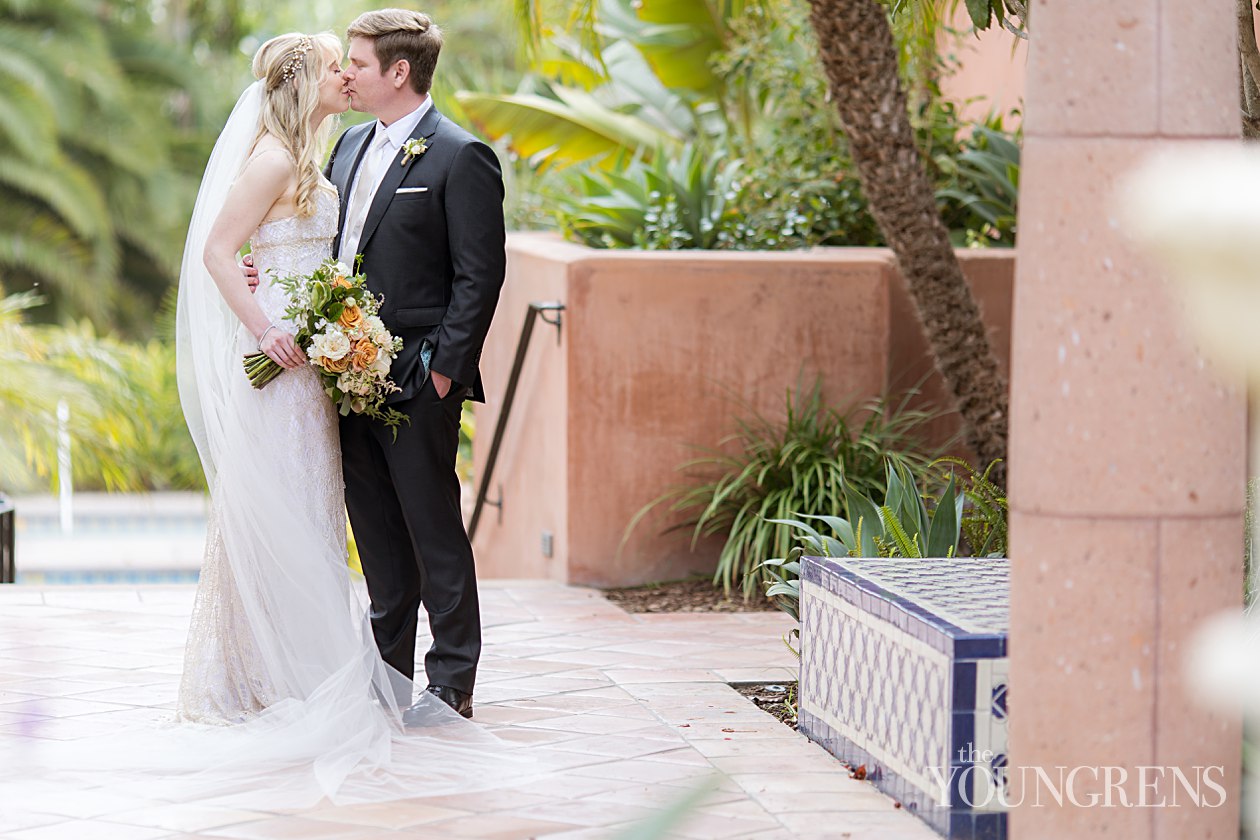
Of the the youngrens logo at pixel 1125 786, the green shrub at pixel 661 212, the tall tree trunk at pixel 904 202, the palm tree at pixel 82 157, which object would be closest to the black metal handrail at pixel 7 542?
the green shrub at pixel 661 212

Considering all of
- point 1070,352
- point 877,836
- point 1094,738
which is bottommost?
point 877,836

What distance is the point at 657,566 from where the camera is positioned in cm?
771

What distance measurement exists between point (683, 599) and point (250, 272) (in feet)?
10.6

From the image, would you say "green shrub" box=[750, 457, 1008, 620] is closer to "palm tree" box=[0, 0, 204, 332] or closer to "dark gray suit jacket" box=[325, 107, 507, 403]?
"dark gray suit jacket" box=[325, 107, 507, 403]

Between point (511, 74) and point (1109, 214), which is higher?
point (511, 74)

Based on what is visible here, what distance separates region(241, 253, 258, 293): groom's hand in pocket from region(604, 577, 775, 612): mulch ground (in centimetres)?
292

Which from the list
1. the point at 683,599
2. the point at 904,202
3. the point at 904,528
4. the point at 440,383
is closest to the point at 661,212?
the point at 904,202

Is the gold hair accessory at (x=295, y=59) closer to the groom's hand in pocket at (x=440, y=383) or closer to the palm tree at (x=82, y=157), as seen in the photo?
the groom's hand in pocket at (x=440, y=383)

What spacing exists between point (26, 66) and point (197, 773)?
18.7m

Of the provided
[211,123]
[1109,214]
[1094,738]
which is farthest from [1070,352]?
[211,123]

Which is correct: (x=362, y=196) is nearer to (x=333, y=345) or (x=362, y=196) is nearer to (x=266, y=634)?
(x=333, y=345)

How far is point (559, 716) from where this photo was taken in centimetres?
496

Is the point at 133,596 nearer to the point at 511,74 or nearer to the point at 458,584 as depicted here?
the point at 458,584

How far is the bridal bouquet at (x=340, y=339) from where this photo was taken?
4547mm
